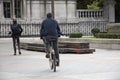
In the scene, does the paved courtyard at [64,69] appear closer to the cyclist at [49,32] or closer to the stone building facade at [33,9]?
the cyclist at [49,32]

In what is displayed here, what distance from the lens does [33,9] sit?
4588cm

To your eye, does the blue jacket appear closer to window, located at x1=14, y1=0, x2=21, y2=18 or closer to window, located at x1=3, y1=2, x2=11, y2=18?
window, located at x1=3, y1=2, x2=11, y2=18

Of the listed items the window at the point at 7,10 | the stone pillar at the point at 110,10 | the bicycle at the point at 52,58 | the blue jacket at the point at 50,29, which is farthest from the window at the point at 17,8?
the bicycle at the point at 52,58

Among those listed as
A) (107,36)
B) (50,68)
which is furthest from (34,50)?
(50,68)

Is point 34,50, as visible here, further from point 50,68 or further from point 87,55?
point 50,68

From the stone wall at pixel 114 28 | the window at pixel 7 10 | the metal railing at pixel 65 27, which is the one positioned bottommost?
the metal railing at pixel 65 27

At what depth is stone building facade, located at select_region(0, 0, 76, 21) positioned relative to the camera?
149 ft

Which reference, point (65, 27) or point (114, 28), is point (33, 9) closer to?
point (65, 27)

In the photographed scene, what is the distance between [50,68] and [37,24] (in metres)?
24.6

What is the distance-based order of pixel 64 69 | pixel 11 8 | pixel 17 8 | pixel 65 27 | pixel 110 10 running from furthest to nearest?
pixel 110 10, pixel 17 8, pixel 11 8, pixel 65 27, pixel 64 69

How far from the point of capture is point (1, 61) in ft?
76.5

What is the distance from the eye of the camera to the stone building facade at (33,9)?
45.3m

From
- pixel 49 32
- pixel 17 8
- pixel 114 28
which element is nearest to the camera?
pixel 49 32

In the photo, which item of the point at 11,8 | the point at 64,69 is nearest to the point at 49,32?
the point at 64,69
